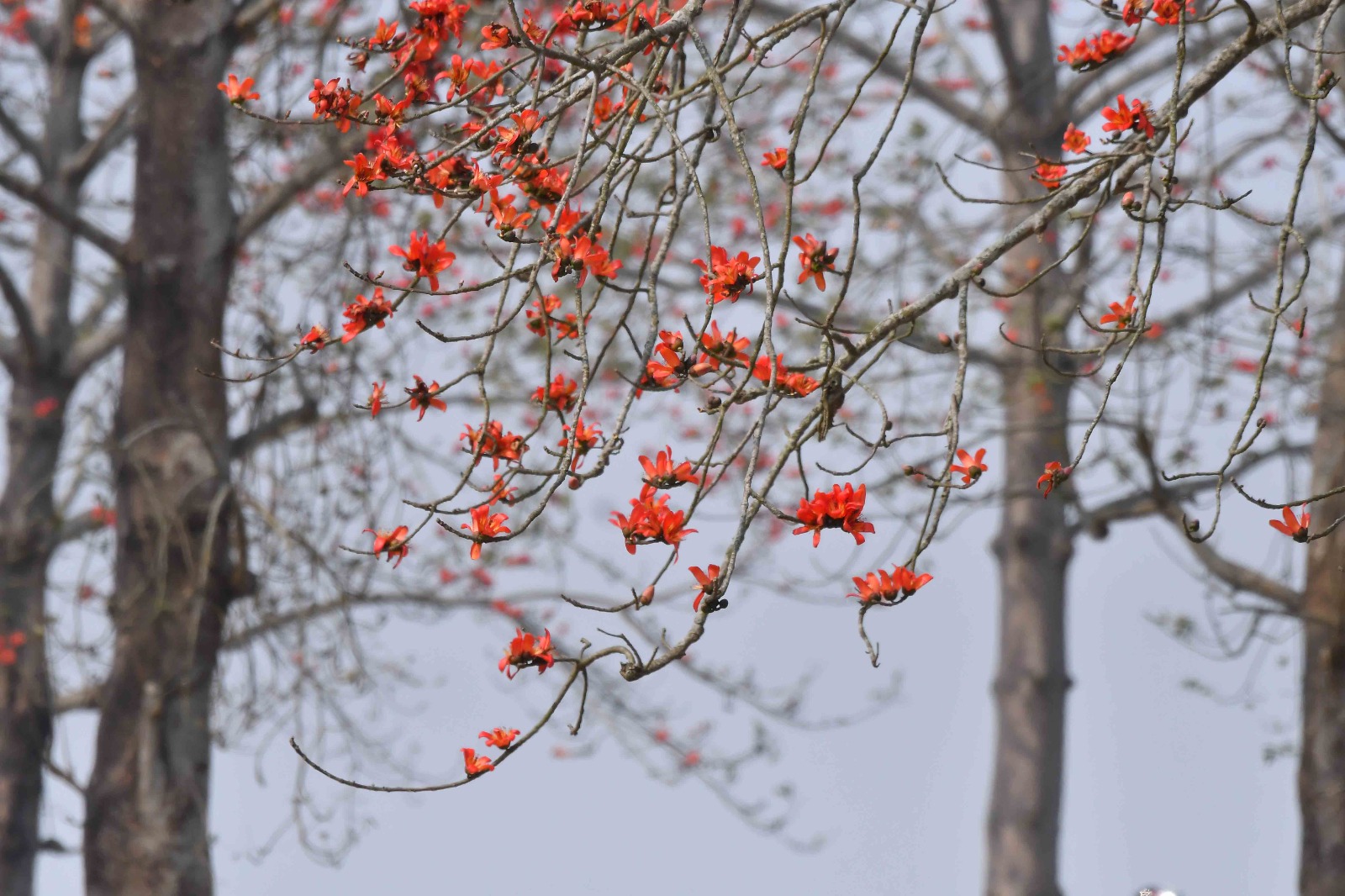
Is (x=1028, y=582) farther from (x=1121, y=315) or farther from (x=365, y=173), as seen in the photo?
(x=365, y=173)

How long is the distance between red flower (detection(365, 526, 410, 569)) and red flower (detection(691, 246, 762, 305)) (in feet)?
1.93

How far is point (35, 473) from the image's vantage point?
23.8 ft

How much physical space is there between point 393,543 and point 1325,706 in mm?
3601

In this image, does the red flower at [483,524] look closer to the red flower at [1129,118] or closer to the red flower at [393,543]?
the red flower at [393,543]

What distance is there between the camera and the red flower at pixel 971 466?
1.94 metres

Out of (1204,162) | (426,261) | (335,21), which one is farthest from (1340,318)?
(426,261)

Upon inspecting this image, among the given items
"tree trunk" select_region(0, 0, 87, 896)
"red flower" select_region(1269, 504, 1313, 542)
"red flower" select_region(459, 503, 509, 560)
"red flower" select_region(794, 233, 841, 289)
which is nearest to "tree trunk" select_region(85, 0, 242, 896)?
"tree trunk" select_region(0, 0, 87, 896)

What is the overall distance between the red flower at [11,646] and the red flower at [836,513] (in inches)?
210

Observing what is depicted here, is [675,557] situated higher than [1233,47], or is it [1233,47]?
[1233,47]

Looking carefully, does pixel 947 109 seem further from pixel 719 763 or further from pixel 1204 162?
pixel 719 763

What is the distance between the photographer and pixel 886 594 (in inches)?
72.7

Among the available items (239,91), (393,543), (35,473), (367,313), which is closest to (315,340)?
(367,313)

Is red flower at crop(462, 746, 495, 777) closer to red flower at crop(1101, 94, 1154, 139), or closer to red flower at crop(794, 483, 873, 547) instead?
red flower at crop(794, 483, 873, 547)

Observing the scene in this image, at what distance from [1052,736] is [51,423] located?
5319mm
